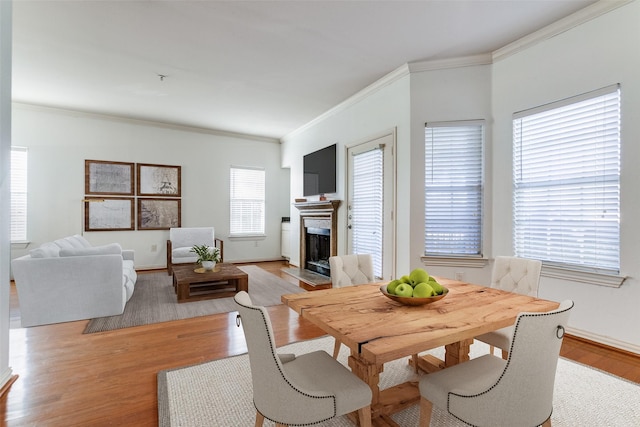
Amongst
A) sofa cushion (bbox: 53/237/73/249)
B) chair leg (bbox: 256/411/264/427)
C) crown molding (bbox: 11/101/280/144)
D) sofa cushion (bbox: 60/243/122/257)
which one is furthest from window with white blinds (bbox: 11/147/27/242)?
chair leg (bbox: 256/411/264/427)

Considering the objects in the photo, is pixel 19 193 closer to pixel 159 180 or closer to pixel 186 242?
pixel 159 180

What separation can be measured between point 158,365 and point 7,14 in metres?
2.67

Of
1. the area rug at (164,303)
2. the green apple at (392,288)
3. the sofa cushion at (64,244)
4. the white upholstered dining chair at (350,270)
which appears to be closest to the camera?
the green apple at (392,288)

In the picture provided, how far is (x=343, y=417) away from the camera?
171 cm

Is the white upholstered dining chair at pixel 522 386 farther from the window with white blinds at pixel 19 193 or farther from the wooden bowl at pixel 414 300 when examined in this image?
the window with white blinds at pixel 19 193

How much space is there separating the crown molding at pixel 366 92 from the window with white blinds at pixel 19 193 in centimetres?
479

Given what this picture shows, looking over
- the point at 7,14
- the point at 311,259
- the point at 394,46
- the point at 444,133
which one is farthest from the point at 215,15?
the point at 311,259

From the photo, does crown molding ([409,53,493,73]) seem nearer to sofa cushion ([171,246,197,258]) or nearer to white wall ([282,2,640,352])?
white wall ([282,2,640,352])

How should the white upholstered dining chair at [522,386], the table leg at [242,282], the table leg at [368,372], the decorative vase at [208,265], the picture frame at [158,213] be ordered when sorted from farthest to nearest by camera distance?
1. the picture frame at [158,213]
2. the decorative vase at [208,265]
3. the table leg at [242,282]
4. the table leg at [368,372]
5. the white upholstered dining chair at [522,386]

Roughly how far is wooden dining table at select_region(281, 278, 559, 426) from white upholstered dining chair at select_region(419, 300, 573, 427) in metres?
0.19

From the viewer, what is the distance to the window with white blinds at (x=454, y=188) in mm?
3496

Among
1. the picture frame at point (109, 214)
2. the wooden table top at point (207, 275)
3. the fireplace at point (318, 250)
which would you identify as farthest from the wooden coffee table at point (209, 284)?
the picture frame at point (109, 214)

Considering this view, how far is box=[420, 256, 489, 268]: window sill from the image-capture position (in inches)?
136

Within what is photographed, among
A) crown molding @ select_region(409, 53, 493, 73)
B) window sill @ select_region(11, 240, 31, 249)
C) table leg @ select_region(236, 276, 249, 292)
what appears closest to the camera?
crown molding @ select_region(409, 53, 493, 73)
